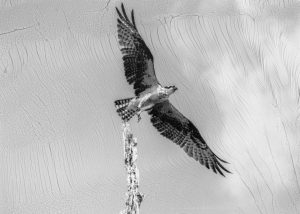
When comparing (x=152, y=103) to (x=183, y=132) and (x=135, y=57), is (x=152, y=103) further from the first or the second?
(x=135, y=57)

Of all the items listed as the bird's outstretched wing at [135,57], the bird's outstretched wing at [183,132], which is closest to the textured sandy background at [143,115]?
the bird's outstretched wing at [183,132]

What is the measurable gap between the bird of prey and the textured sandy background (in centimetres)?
136

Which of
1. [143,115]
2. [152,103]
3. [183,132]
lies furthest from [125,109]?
[143,115]

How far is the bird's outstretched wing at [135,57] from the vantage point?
5.70 meters

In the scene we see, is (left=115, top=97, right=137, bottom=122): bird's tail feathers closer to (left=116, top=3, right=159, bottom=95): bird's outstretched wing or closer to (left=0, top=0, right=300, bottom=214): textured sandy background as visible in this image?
(left=116, top=3, right=159, bottom=95): bird's outstretched wing

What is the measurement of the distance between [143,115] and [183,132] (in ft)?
4.91

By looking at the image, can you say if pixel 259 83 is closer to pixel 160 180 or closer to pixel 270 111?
pixel 270 111

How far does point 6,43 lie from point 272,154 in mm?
4231

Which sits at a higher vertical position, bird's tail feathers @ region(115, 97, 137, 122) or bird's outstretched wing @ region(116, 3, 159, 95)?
bird's outstretched wing @ region(116, 3, 159, 95)

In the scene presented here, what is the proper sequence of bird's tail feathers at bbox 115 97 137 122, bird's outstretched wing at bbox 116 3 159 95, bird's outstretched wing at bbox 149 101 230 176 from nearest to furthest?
bird's outstretched wing at bbox 116 3 159 95 < bird's outstretched wing at bbox 149 101 230 176 < bird's tail feathers at bbox 115 97 137 122

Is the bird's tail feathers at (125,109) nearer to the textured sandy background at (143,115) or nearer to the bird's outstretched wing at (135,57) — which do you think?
the bird's outstretched wing at (135,57)

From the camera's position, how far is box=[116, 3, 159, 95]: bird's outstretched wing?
5.70m

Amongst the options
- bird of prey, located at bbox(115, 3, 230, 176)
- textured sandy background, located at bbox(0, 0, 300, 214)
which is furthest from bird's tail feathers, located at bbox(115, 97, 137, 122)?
textured sandy background, located at bbox(0, 0, 300, 214)

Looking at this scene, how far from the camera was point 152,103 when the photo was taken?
6.06 metres
